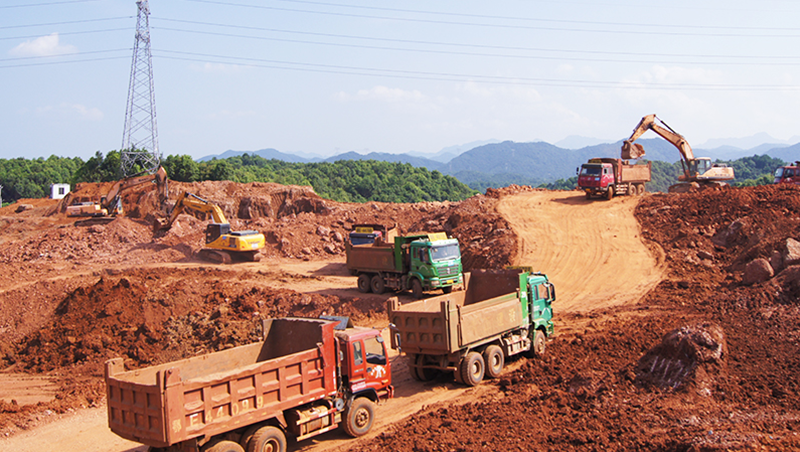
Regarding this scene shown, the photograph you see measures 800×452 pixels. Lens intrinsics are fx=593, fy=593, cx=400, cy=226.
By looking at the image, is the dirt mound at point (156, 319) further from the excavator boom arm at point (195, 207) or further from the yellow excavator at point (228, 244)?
the excavator boom arm at point (195, 207)

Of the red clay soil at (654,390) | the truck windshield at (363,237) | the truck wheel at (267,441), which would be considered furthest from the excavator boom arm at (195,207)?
the truck wheel at (267,441)

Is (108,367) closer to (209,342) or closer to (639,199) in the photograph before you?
(209,342)

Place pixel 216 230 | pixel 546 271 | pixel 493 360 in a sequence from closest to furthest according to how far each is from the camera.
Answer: pixel 493 360 < pixel 546 271 < pixel 216 230

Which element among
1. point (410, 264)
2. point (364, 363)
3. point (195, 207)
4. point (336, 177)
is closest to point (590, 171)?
point (410, 264)

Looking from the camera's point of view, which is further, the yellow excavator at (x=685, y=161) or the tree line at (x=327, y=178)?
the tree line at (x=327, y=178)

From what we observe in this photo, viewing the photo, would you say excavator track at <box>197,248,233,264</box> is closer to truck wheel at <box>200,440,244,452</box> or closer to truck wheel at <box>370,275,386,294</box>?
truck wheel at <box>370,275,386,294</box>

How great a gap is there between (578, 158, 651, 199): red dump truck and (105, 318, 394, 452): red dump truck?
25.8 m

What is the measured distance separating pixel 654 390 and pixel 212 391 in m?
8.52

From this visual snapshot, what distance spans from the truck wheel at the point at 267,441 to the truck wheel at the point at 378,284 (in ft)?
50.0

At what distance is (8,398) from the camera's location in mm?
15453

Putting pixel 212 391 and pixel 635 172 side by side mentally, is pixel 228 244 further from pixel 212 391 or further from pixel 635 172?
pixel 212 391

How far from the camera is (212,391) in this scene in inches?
341

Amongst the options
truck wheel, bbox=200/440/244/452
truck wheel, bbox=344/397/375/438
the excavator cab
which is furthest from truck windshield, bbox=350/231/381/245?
truck wheel, bbox=200/440/244/452

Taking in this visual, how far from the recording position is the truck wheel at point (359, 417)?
10742mm
